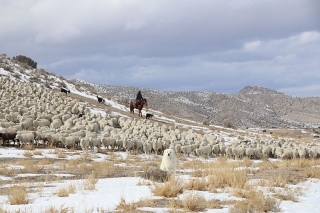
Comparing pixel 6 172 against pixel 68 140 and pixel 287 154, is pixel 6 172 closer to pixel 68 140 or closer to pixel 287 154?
pixel 68 140

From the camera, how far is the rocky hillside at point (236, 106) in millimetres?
104250

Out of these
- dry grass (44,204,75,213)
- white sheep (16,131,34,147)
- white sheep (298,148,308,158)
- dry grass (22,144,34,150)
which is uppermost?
white sheep (16,131,34,147)

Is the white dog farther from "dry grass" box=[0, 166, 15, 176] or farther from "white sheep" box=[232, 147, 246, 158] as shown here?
"white sheep" box=[232, 147, 246, 158]

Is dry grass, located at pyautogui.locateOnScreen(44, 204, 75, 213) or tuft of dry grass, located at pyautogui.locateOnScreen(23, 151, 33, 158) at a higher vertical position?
tuft of dry grass, located at pyautogui.locateOnScreen(23, 151, 33, 158)

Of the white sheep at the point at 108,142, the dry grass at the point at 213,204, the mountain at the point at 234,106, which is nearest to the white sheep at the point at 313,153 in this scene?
the white sheep at the point at 108,142

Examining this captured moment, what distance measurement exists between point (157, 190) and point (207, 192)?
1.36 metres

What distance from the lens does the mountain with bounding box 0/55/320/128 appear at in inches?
4077

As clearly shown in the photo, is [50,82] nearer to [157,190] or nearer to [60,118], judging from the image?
[60,118]

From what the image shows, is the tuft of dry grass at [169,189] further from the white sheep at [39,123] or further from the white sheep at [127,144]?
the white sheep at [39,123]

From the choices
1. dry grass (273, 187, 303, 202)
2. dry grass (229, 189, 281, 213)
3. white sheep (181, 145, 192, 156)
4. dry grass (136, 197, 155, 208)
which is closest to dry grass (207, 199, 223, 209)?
dry grass (229, 189, 281, 213)

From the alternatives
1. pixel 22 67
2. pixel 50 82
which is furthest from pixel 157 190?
pixel 22 67

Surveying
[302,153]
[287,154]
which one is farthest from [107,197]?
[302,153]

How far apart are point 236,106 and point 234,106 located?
0.73 m

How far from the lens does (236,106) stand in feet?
404
